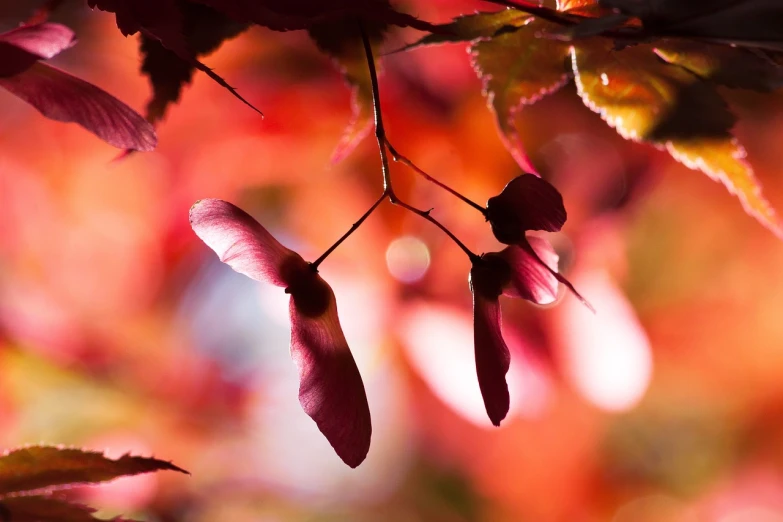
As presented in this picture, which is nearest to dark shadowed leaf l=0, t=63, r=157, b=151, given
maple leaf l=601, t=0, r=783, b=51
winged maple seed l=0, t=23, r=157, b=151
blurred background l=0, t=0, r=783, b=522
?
winged maple seed l=0, t=23, r=157, b=151

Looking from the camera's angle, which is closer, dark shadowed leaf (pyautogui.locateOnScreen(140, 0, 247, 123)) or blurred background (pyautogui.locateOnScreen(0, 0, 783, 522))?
dark shadowed leaf (pyautogui.locateOnScreen(140, 0, 247, 123))

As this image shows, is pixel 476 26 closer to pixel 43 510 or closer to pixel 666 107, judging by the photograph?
pixel 666 107

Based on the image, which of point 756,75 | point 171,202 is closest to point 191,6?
point 756,75

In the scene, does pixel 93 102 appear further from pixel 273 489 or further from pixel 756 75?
pixel 273 489

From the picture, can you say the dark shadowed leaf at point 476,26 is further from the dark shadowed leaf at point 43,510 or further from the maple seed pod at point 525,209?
the dark shadowed leaf at point 43,510

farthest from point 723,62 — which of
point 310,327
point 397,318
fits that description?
point 397,318

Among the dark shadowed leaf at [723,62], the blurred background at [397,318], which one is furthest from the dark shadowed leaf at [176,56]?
the blurred background at [397,318]

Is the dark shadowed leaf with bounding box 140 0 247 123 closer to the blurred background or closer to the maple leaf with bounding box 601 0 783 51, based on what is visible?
the maple leaf with bounding box 601 0 783 51
